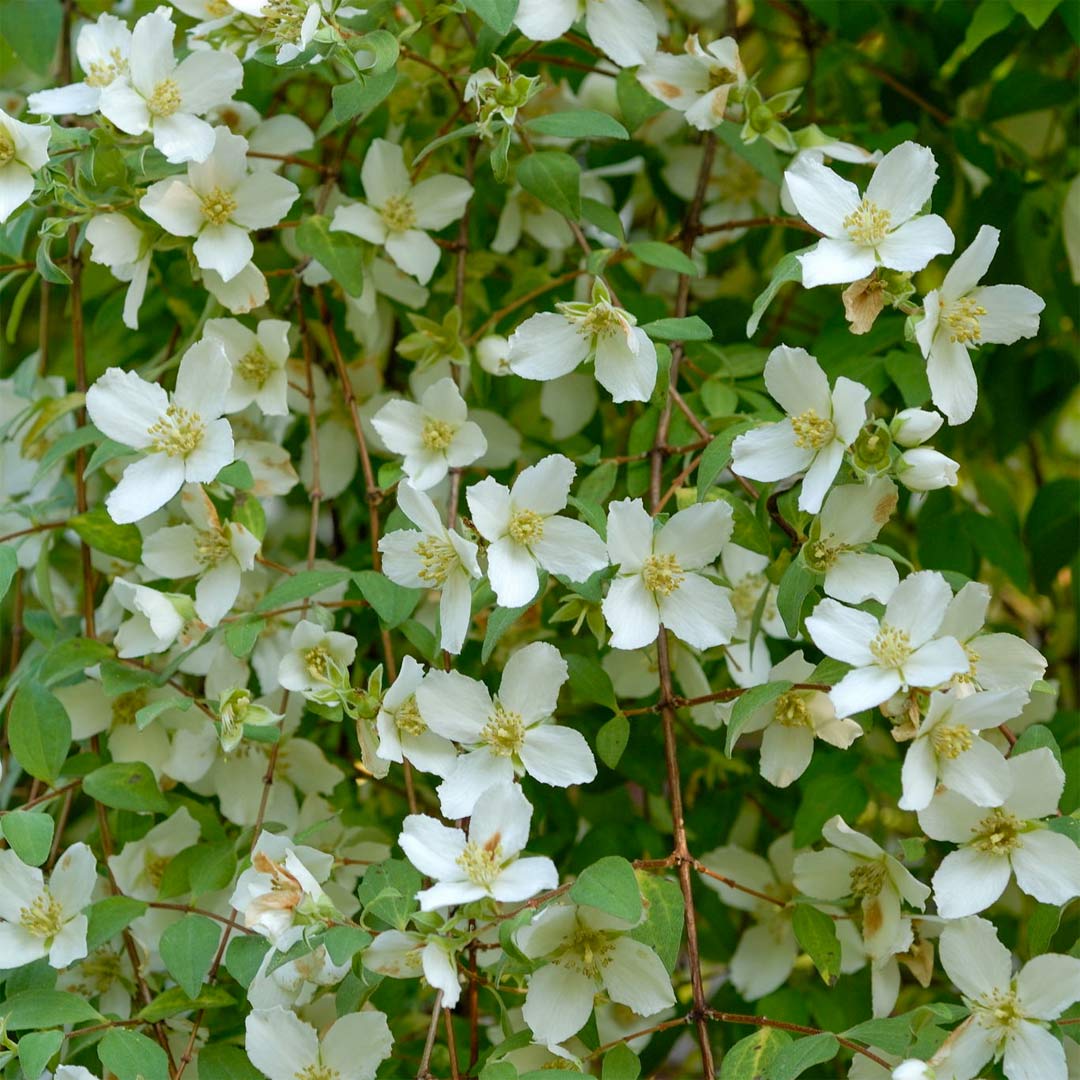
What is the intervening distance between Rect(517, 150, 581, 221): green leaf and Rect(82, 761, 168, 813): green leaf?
Answer: 1.71ft

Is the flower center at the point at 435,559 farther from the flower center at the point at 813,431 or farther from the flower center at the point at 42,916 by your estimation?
the flower center at the point at 42,916

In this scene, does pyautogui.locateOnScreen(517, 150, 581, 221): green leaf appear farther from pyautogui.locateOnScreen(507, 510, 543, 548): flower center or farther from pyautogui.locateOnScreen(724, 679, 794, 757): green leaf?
pyautogui.locateOnScreen(724, 679, 794, 757): green leaf

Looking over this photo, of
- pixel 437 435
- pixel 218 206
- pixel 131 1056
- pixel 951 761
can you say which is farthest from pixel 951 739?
pixel 218 206

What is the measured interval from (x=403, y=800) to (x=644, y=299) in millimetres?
556

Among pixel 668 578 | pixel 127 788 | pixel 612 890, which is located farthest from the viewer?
pixel 127 788

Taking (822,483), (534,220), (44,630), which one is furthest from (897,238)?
(44,630)

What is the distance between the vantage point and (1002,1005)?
86cm

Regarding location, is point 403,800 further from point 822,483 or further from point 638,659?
point 822,483

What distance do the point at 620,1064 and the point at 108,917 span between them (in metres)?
0.37

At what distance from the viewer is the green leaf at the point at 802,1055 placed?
2.68 ft

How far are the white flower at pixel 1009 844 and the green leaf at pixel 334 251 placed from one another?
0.57 metres

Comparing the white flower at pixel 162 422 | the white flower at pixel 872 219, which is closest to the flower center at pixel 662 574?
the white flower at pixel 872 219

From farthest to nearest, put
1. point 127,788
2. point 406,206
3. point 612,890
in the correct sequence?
point 406,206
point 127,788
point 612,890

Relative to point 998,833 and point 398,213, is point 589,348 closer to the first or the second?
point 398,213
